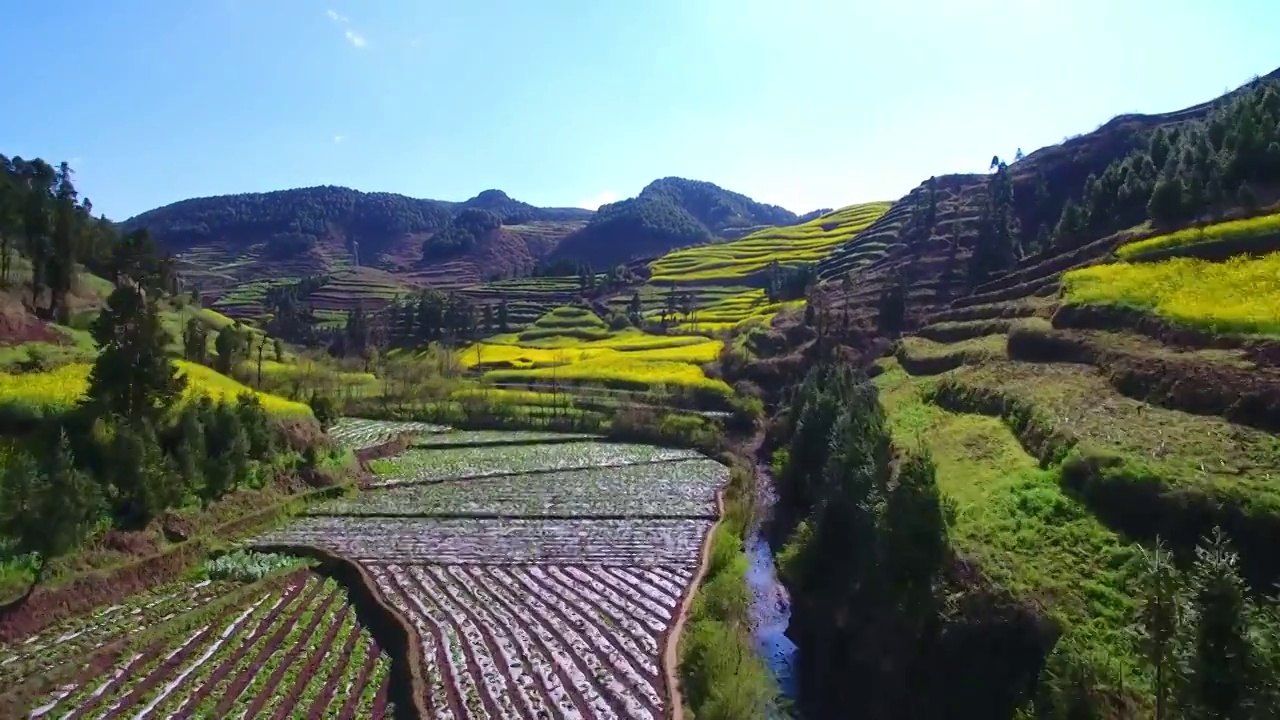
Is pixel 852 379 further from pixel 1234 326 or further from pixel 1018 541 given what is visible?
pixel 1018 541

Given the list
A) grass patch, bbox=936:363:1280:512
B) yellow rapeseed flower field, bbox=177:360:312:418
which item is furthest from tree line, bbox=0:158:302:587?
grass patch, bbox=936:363:1280:512

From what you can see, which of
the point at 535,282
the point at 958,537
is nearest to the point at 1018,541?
the point at 958,537

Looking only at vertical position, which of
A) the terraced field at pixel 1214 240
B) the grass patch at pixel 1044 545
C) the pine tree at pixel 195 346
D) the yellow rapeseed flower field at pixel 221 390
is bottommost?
the grass patch at pixel 1044 545

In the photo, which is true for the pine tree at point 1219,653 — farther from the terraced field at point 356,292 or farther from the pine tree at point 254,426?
the terraced field at point 356,292

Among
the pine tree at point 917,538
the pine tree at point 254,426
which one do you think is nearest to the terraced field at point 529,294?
the pine tree at point 254,426

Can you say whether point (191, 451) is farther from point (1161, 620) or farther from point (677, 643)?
point (1161, 620)

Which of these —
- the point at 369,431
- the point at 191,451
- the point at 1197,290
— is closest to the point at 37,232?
the point at 369,431

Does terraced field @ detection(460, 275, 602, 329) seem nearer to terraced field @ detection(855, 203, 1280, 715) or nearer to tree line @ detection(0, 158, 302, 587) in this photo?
tree line @ detection(0, 158, 302, 587)
